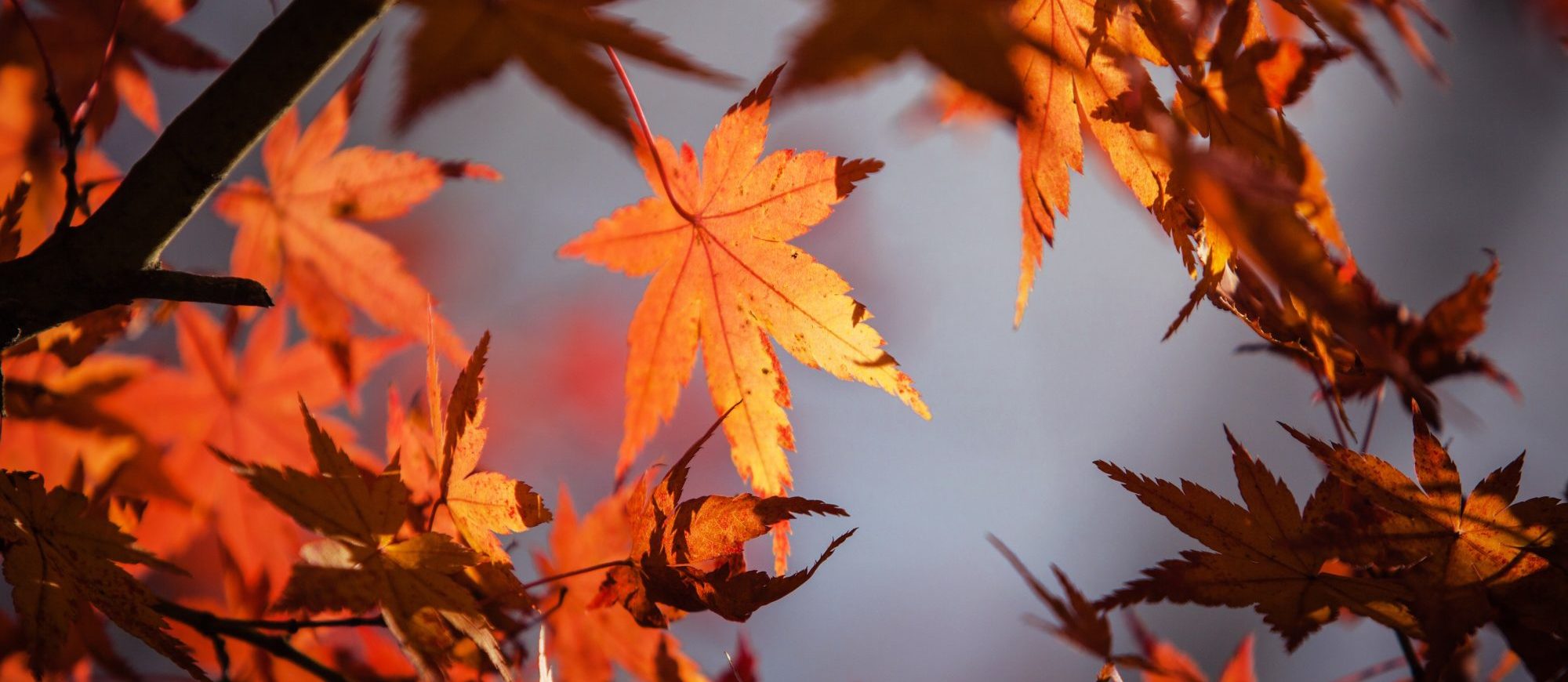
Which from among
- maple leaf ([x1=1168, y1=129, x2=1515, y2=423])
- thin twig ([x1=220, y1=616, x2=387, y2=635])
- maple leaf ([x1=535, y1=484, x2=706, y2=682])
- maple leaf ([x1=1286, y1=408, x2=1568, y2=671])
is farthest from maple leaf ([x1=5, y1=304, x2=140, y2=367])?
maple leaf ([x1=1286, y1=408, x2=1568, y2=671])

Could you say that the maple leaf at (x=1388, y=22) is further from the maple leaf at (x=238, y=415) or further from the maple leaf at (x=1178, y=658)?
the maple leaf at (x=238, y=415)

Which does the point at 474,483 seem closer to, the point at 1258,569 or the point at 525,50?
the point at 525,50

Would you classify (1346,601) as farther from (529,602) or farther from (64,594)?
(64,594)

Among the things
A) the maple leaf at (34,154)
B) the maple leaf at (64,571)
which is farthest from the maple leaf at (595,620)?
the maple leaf at (34,154)

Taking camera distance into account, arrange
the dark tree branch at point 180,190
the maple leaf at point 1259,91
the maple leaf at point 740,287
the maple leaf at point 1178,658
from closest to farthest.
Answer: the dark tree branch at point 180,190 → the maple leaf at point 1259,91 → the maple leaf at point 740,287 → the maple leaf at point 1178,658

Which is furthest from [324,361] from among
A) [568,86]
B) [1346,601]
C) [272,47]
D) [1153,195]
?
[1346,601]

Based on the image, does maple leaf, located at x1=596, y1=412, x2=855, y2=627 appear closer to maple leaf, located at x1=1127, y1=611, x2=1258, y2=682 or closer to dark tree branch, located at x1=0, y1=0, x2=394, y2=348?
dark tree branch, located at x1=0, y1=0, x2=394, y2=348

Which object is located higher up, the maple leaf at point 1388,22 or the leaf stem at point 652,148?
the leaf stem at point 652,148
